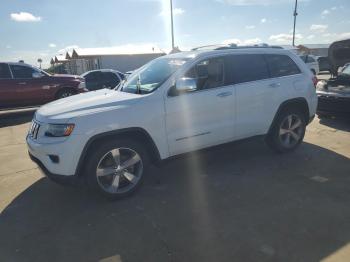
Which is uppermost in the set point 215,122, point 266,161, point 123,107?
point 123,107

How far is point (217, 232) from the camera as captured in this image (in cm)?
341

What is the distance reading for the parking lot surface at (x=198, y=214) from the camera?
314 centimetres

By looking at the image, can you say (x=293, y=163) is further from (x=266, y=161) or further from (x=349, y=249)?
(x=349, y=249)

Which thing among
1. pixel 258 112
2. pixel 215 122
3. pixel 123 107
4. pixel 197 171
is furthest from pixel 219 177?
pixel 123 107

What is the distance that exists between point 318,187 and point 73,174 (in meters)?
3.14

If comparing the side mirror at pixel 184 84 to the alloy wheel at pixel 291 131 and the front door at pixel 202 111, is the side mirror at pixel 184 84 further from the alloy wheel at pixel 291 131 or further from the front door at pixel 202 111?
the alloy wheel at pixel 291 131

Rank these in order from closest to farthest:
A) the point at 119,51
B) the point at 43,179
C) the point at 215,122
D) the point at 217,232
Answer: the point at 217,232 < the point at 215,122 < the point at 43,179 < the point at 119,51

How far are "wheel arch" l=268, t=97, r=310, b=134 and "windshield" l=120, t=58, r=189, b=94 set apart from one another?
1.84 metres

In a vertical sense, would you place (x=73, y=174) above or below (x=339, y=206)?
above

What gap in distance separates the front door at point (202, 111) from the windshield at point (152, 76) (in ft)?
0.83

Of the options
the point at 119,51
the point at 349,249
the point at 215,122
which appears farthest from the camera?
the point at 119,51

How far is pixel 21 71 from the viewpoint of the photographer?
35.2 ft

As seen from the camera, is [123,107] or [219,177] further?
[219,177]

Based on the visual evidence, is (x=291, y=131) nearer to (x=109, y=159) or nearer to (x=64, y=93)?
(x=109, y=159)
